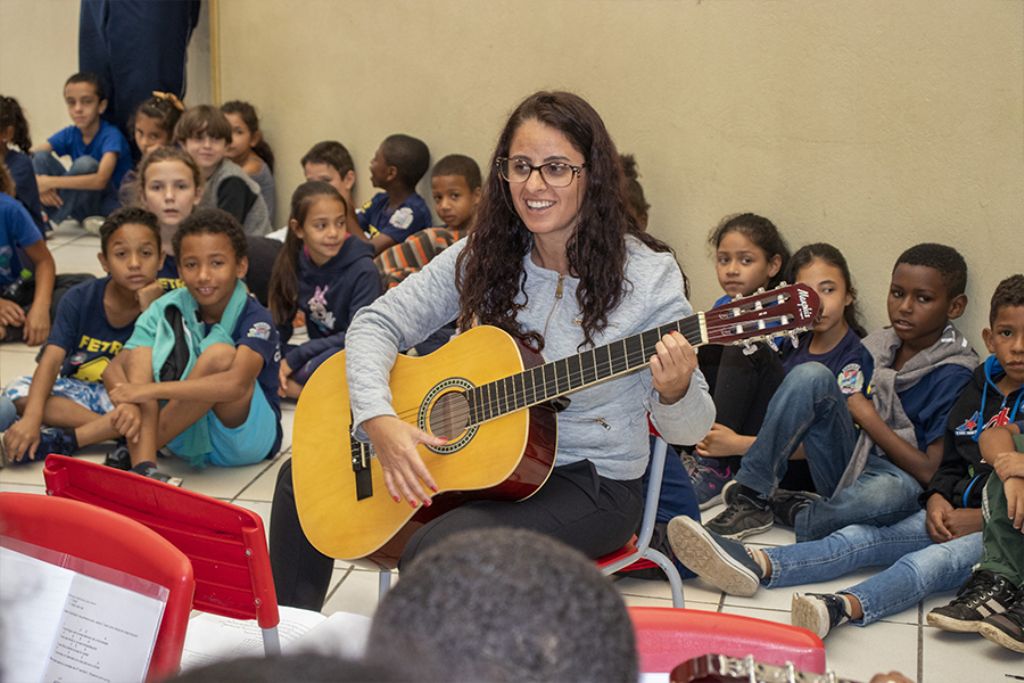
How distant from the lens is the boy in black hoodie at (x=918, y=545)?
2.73 metres

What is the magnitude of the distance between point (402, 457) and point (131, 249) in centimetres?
197

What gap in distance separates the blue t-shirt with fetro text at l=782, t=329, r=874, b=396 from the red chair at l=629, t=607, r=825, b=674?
6.14 feet

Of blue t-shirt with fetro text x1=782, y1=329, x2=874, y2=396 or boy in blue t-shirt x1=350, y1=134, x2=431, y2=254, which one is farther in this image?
boy in blue t-shirt x1=350, y1=134, x2=431, y2=254

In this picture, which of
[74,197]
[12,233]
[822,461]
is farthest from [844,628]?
[74,197]

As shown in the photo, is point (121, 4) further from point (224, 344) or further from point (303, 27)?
point (224, 344)

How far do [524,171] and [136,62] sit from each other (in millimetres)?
4909

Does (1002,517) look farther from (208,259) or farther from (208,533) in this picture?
(208,259)

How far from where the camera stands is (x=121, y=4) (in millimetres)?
6531

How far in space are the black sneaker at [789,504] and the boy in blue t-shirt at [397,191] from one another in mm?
2318

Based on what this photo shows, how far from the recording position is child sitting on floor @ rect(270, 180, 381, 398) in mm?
4266

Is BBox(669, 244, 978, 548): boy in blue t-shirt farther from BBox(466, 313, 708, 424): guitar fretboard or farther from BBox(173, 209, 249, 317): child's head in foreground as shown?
BBox(173, 209, 249, 317): child's head in foreground

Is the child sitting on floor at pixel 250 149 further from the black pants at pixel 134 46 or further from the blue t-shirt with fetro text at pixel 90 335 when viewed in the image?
the blue t-shirt with fetro text at pixel 90 335

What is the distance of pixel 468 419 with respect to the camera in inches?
90.7


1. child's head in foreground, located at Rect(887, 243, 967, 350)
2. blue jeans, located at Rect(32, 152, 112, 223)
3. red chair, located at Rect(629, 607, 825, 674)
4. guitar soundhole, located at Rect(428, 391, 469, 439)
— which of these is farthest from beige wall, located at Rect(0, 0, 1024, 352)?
red chair, located at Rect(629, 607, 825, 674)
